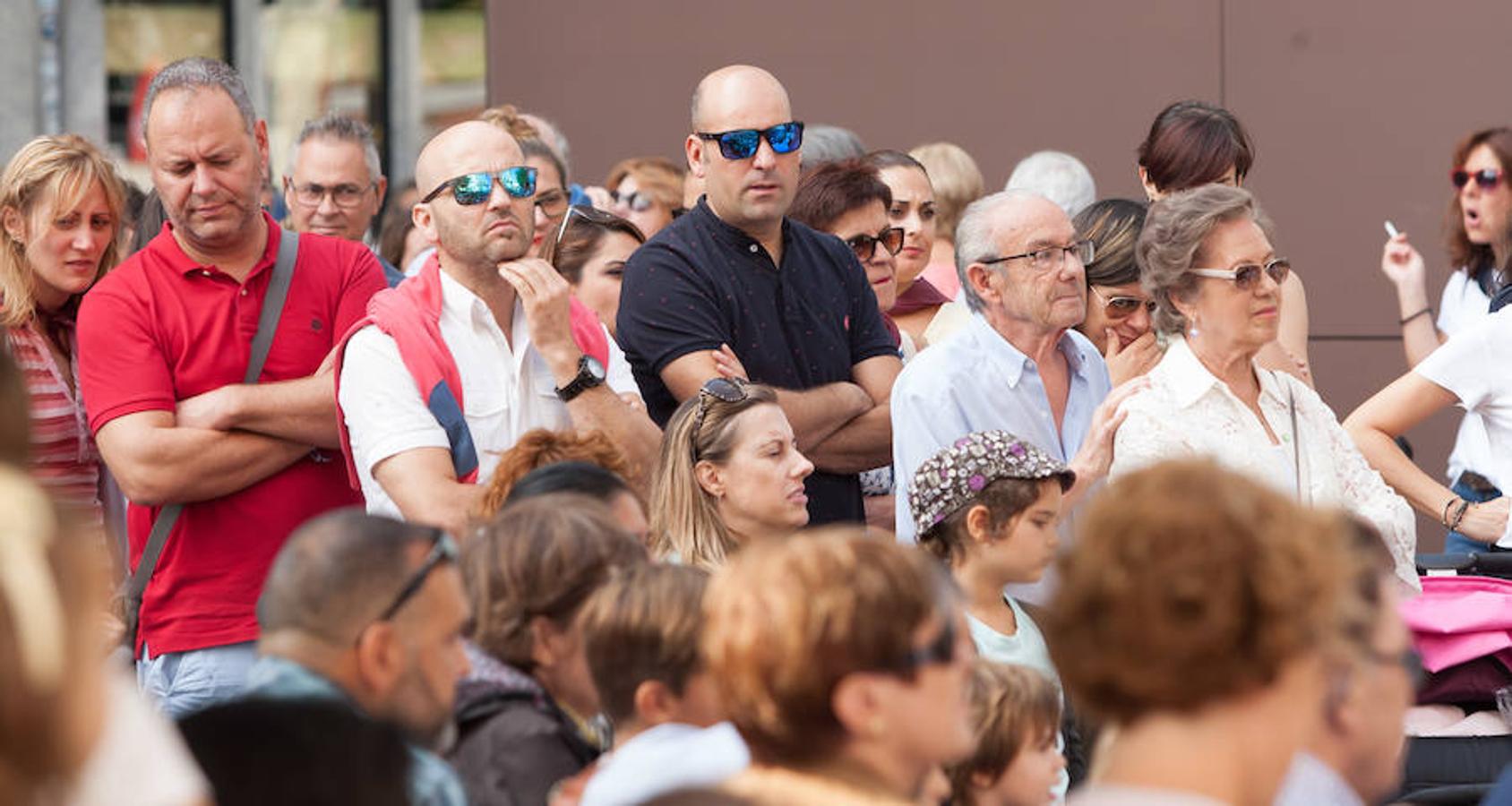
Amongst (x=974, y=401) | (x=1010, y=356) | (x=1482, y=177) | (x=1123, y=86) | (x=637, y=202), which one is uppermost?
(x=1123, y=86)

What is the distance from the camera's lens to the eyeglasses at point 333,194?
7293mm

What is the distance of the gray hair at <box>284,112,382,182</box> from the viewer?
7.36 metres

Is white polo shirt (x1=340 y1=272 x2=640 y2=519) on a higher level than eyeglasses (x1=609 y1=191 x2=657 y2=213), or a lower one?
lower

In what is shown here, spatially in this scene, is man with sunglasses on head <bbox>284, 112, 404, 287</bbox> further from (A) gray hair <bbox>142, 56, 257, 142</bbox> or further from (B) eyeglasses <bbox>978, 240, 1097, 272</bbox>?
(B) eyeglasses <bbox>978, 240, 1097, 272</bbox>

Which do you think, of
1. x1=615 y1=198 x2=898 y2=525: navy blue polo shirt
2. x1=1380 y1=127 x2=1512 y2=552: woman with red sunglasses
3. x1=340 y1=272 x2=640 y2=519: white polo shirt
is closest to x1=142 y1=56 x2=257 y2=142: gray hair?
x1=340 y1=272 x2=640 y2=519: white polo shirt

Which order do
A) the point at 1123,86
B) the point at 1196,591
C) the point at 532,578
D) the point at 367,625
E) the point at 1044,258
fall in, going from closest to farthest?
1. the point at 1196,591
2. the point at 367,625
3. the point at 532,578
4. the point at 1044,258
5. the point at 1123,86

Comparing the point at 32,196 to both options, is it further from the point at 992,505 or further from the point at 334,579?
the point at 334,579

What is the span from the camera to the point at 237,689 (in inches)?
193

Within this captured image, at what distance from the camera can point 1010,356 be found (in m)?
5.52

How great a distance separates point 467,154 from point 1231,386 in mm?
1887

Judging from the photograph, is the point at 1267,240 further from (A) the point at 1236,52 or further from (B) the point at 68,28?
(B) the point at 68,28

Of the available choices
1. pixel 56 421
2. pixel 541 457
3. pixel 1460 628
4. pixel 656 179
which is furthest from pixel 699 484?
pixel 656 179

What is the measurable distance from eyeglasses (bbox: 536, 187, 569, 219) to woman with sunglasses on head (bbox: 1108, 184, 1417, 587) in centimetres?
Result: 218

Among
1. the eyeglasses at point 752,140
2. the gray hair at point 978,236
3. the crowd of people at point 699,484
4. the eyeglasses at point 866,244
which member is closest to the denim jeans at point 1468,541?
the crowd of people at point 699,484
